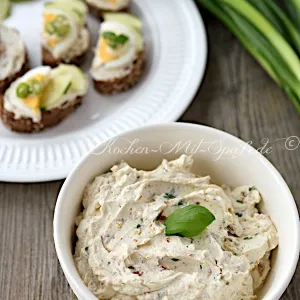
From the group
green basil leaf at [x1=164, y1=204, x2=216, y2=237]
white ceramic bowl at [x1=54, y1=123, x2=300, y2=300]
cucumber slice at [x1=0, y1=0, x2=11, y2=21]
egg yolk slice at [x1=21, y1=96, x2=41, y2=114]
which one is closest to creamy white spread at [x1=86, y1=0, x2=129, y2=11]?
cucumber slice at [x1=0, y1=0, x2=11, y2=21]

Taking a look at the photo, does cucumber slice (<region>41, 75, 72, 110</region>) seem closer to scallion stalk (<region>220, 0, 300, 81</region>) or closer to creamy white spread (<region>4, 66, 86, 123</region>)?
creamy white spread (<region>4, 66, 86, 123</region>)

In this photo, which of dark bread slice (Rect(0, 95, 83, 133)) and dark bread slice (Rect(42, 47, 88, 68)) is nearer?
dark bread slice (Rect(0, 95, 83, 133))

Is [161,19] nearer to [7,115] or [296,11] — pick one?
[296,11]

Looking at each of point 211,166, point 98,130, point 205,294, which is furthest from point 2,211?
A: point 205,294

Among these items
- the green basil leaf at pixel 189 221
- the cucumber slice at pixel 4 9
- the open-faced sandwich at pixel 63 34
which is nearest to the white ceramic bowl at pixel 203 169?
the green basil leaf at pixel 189 221

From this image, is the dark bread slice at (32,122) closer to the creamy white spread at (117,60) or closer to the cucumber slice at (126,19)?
the creamy white spread at (117,60)

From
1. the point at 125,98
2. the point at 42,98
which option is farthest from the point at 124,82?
the point at 42,98
